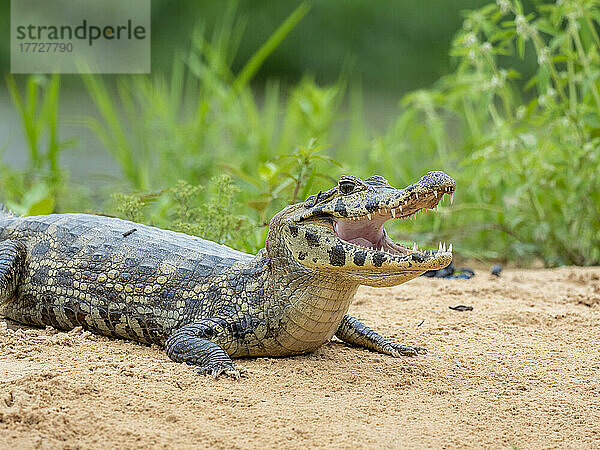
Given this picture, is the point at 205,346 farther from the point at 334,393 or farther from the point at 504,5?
the point at 504,5

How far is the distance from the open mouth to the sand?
1.33 ft

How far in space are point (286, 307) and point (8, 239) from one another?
4.02 feet

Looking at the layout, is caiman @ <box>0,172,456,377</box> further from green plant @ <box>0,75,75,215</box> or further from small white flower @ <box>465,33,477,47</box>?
green plant @ <box>0,75,75,215</box>

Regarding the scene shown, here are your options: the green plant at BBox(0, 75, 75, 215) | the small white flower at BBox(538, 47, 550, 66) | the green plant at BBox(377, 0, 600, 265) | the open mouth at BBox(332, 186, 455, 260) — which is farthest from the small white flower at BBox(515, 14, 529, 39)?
the green plant at BBox(0, 75, 75, 215)

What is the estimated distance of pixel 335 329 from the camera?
2436 millimetres

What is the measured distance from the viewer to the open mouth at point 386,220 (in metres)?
2.12

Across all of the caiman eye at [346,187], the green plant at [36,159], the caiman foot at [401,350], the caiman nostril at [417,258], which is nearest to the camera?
the caiman nostril at [417,258]

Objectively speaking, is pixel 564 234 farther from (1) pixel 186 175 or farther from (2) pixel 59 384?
(2) pixel 59 384

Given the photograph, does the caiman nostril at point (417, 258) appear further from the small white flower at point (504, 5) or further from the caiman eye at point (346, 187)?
the small white flower at point (504, 5)

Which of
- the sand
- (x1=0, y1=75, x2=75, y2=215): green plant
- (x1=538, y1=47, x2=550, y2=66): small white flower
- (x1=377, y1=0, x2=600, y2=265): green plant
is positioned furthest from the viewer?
(x1=0, y1=75, x2=75, y2=215): green plant

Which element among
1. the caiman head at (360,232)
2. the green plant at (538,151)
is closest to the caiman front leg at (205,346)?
the caiman head at (360,232)

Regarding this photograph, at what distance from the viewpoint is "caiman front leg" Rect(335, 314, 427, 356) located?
101 inches

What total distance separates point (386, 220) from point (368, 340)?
55 cm

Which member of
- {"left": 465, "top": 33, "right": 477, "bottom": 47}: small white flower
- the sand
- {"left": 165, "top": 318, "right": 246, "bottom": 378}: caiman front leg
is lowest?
the sand
